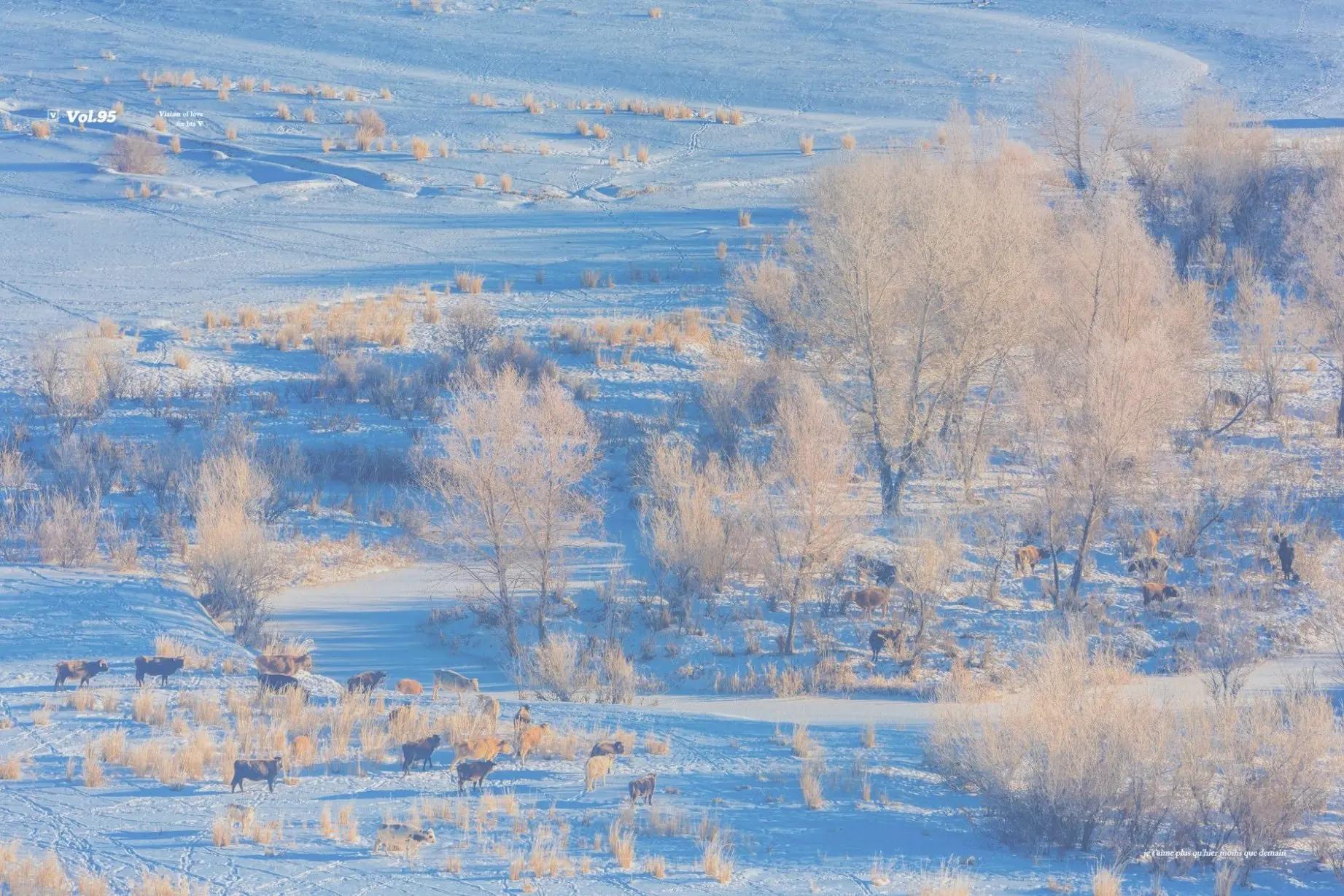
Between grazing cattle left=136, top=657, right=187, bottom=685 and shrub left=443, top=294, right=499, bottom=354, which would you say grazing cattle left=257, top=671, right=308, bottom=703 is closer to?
grazing cattle left=136, top=657, right=187, bottom=685

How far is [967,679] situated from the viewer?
47.6ft

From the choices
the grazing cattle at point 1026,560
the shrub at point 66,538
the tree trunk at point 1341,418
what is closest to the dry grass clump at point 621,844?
the shrub at point 66,538

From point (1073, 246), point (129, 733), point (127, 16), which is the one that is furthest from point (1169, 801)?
point (127, 16)

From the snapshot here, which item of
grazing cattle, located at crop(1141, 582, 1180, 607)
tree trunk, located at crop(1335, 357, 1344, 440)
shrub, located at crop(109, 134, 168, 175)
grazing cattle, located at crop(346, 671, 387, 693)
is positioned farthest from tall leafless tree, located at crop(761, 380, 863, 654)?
shrub, located at crop(109, 134, 168, 175)

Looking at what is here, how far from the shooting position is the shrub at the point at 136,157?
37.4 m

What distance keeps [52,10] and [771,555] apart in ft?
171

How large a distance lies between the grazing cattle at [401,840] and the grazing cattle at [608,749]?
1.83 meters

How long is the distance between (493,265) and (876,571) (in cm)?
1582

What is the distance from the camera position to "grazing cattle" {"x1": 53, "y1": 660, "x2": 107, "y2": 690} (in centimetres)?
1159

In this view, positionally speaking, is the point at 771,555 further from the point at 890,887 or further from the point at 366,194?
the point at 366,194

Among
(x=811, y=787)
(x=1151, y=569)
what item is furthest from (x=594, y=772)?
(x=1151, y=569)

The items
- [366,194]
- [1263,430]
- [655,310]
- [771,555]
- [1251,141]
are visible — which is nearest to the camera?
[771,555]

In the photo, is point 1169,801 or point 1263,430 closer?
point 1169,801

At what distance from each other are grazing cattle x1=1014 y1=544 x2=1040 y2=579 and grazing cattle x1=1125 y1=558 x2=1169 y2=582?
4.12ft
